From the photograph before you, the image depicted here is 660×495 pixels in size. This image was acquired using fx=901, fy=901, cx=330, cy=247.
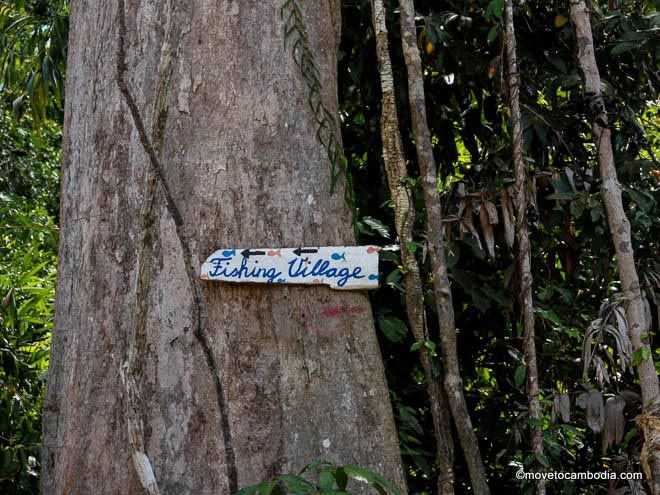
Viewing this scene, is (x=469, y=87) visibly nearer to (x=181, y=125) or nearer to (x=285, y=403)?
(x=181, y=125)

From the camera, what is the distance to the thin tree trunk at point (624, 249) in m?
2.72

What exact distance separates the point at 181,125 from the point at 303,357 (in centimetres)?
66

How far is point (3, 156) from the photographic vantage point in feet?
22.1

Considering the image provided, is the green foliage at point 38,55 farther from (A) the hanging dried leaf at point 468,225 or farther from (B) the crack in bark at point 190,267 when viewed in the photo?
(A) the hanging dried leaf at point 468,225

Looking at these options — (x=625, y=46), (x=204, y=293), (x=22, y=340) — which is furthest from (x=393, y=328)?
(x=22, y=340)

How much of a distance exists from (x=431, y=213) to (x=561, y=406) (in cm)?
85

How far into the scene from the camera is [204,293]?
85.7 inches

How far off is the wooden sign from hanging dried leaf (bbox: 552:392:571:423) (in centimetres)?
108

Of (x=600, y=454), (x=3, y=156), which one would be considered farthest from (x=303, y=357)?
(x=3, y=156)

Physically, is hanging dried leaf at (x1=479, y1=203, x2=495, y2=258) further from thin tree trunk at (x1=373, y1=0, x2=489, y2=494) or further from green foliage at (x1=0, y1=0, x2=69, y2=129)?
green foliage at (x1=0, y1=0, x2=69, y2=129)

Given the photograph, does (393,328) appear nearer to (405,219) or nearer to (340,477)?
(405,219)

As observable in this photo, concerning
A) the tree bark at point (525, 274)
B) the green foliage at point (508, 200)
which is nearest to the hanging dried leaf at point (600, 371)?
the green foliage at point (508, 200)

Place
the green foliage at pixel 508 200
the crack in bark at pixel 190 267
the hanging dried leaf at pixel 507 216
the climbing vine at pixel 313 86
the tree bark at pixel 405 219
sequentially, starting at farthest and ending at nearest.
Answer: the green foliage at pixel 508 200, the hanging dried leaf at pixel 507 216, the tree bark at pixel 405 219, the climbing vine at pixel 313 86, the crack in bark at pixel 190 267

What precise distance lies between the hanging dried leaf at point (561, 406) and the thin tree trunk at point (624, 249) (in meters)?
0.27
